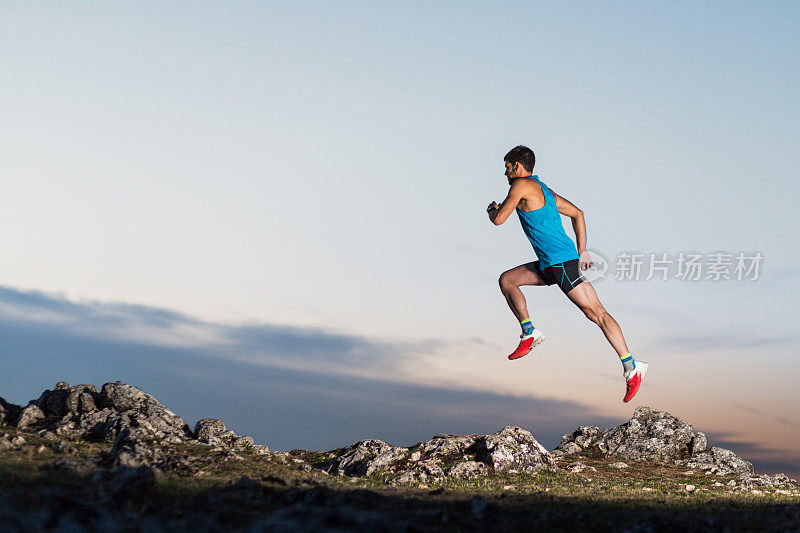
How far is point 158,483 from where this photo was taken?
35.8ft

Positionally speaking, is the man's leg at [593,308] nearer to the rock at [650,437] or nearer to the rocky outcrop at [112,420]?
the rocky outcrop at [112,420]

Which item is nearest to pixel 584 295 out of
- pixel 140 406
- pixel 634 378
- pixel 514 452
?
pixel 634 378

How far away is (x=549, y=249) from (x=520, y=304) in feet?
5.92

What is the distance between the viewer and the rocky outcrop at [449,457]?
1758 centimetres

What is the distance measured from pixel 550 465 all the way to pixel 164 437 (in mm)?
10496

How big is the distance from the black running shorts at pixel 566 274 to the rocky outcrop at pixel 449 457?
5.24m

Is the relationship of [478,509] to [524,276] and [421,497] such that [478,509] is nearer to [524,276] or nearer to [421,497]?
[421,497]

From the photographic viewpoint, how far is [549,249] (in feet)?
53.9

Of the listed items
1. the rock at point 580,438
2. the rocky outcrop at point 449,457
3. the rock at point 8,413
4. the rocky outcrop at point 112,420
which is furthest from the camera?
A: the rock at point 580,438

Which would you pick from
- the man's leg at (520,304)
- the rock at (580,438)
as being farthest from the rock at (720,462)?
the man's leg at (520,304)

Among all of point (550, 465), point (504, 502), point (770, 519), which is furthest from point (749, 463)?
point (504, 502)

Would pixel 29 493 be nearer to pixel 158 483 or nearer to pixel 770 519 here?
pixel 158 483

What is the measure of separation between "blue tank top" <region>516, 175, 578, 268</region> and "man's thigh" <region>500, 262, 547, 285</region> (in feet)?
1.59

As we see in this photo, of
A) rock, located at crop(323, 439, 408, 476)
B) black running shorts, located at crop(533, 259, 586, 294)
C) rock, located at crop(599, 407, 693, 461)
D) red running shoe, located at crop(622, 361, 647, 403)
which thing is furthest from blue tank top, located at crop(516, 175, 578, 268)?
rock, located at crop(599, 407, 693, 461)
